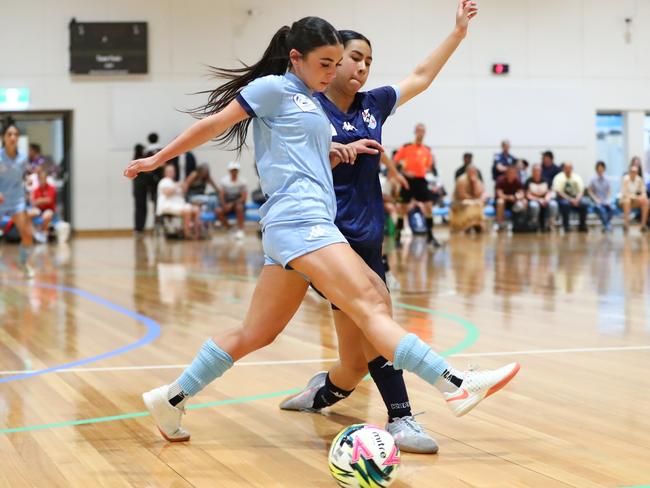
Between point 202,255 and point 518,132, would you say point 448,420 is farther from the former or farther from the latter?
point 518,132

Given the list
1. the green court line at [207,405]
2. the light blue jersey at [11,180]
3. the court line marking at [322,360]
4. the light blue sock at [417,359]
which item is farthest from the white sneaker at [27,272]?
the light blue sock at [417,359]

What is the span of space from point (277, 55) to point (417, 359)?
1.23 m

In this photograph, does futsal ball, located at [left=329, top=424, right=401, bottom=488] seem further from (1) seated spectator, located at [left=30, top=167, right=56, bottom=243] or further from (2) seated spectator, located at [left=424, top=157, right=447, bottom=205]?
(2) seated spectator, located at [left=424, top=157, right=447, bottom=205]

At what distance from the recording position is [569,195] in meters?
20.3

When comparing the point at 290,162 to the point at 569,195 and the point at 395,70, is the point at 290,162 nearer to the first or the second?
the point at 569,195

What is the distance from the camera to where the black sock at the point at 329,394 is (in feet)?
13.0

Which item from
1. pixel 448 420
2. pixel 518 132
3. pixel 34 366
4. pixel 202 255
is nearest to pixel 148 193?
pixel 202 255

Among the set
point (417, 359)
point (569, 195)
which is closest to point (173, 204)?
point (569, 195)

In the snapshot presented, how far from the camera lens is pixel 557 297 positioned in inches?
315

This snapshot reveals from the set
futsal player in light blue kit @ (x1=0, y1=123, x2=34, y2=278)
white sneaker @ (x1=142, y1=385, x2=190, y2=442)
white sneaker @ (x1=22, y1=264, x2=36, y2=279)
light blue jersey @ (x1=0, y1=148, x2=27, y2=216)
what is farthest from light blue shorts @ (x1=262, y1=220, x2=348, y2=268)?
light blue jersey @ (x1=0, y1=148, x2=27, y2=216)

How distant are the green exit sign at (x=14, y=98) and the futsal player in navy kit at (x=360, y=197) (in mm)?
18144

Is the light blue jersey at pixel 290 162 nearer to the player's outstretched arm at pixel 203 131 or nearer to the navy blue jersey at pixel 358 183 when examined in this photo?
the player's outstretched arm at pixel 203 131

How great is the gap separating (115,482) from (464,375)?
113cm

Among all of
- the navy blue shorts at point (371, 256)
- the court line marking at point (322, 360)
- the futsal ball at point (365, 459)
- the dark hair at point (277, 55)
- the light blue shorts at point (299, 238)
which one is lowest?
the court line marking at point (322, 360)
